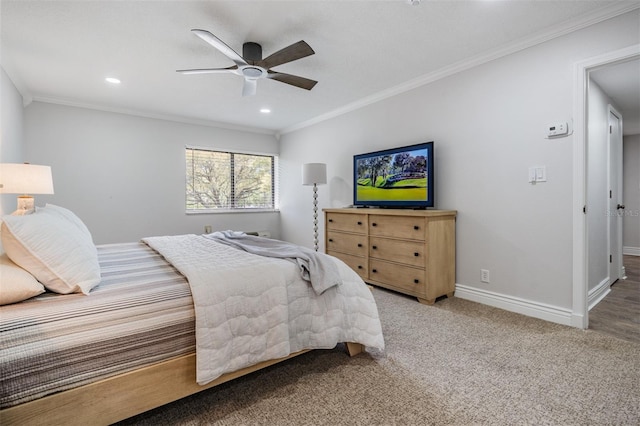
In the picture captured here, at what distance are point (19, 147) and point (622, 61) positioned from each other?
5.88 meters

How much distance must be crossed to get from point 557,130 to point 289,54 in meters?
2.23

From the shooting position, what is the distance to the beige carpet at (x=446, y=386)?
139 cm

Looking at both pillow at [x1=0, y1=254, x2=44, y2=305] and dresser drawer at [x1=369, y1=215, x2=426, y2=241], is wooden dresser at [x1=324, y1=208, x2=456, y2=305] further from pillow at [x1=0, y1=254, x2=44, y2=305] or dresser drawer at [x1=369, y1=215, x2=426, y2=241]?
pillow at [x1=0, y1=254, x2=44, y2=305]

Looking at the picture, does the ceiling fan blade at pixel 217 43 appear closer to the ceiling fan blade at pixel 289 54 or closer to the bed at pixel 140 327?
the ceiling fan blade at pixel 289 54

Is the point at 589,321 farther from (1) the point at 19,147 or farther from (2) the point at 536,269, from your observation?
(1) the point at 19,147

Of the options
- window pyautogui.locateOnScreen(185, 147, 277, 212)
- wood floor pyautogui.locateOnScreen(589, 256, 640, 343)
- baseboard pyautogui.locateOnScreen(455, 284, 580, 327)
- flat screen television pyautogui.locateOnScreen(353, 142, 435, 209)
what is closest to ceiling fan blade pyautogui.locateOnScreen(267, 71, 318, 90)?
flat screen television pyautogui.locateOnScreen(353, 142, 435, 209)

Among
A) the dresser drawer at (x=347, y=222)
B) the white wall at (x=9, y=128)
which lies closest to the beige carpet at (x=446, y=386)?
the dresser drawer at (x=347, y=222)

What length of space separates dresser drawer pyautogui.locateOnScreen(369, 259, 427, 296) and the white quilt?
114 centimetres

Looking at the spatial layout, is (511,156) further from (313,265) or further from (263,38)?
(263,38)

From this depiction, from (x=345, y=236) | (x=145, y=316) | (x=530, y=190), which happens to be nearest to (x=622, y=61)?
(x=530, y=190)

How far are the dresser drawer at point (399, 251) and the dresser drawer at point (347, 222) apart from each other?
213 millimetres

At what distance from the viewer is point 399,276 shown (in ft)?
10.1

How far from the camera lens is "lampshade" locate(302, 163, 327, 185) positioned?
431 cm

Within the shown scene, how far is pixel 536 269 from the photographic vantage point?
8.35 ft
